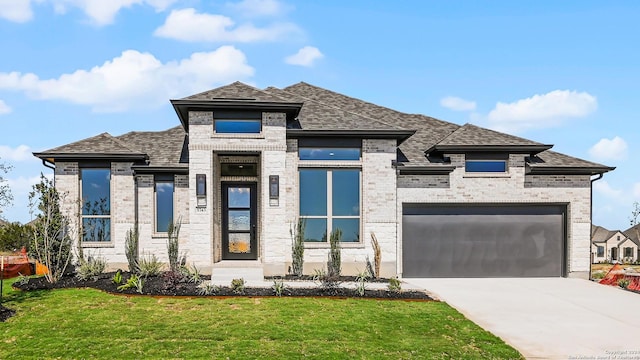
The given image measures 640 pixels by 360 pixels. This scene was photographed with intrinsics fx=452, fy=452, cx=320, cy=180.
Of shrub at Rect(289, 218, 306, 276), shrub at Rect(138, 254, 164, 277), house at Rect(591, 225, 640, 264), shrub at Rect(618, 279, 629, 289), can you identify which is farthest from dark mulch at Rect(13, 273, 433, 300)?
house at Rect(591, 225, 640, 264)

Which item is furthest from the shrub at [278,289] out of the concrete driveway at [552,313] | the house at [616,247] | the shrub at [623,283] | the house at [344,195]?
the house at [616,247]

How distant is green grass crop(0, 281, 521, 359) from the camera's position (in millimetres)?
7066

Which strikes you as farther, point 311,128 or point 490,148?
point 490,148

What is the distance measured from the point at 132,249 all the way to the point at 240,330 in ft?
24.2

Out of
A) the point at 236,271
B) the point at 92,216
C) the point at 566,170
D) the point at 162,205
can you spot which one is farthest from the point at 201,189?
the point at 566,170

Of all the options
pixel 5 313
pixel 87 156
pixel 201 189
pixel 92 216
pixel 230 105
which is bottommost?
pixel 5 313

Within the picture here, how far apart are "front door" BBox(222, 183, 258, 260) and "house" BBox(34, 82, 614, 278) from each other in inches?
1.3

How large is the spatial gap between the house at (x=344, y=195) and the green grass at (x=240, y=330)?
12.5ft

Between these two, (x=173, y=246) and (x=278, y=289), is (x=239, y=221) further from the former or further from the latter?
(x=278, y=289)

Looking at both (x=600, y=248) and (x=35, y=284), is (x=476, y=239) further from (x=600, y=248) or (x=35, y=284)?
(x=600, y=248)

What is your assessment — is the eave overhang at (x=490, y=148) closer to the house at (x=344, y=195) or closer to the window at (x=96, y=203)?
the house at (x=344, y=195)

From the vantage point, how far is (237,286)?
35.6ft

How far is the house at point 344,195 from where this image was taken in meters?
13.4

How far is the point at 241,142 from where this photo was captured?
43.3ft
